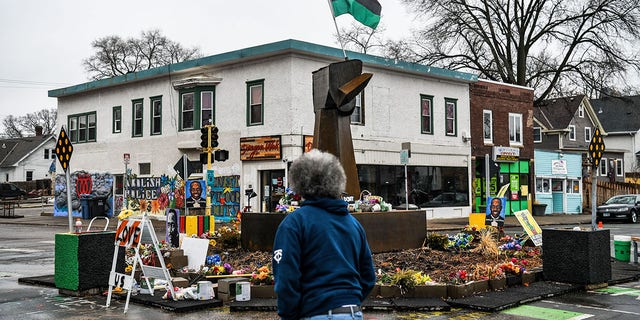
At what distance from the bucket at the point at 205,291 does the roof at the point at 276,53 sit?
56.6 feet

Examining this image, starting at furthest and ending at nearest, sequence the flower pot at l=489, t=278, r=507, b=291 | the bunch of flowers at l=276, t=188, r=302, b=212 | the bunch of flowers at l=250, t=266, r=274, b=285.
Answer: the bunch of flowers at l=276, t=188, r=302, b=212 → the flower pot at l=489, t=278, r=507, b=291 → the bunch of flowers at l=250, t=266, r=274, b=285

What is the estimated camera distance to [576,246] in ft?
35.1

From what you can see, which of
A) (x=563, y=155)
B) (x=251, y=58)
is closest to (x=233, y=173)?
(x=251, y=58)

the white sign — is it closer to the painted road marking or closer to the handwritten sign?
the painted road marking

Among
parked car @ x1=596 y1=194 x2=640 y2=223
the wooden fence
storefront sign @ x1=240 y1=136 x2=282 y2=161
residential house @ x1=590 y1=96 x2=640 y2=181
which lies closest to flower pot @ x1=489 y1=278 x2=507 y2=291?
storefront sign @ x1=240 y1=136 x2=282 y2=161

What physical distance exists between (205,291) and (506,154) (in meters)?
28.3

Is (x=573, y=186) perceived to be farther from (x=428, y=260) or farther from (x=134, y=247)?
(x=134, y=247)

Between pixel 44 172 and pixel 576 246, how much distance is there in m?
75.2

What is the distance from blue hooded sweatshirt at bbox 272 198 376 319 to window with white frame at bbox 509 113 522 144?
109ft

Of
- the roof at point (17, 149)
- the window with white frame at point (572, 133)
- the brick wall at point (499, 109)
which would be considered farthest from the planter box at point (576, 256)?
the roof at point (17, 149)

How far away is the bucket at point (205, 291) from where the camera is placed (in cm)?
927

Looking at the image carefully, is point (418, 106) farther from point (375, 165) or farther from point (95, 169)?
point (95, 169)

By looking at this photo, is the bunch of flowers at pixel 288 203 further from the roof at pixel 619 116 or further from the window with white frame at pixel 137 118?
the roof at pixel 619 116

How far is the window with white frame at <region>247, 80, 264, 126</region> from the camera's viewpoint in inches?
1059
